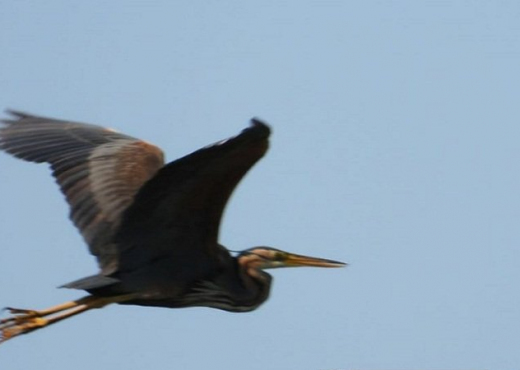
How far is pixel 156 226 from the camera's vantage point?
9398mm

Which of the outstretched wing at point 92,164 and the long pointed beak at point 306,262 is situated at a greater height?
the outstretched wing at point 92,164

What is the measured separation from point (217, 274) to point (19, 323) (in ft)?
4.24

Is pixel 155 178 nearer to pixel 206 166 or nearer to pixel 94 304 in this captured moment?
pixel 206 166

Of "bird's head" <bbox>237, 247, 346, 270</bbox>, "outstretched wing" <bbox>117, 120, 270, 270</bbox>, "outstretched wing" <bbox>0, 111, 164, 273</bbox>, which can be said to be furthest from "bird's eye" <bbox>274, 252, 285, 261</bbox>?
"outstretched wing" <bbox>0, 111, 164, 273</bbox>

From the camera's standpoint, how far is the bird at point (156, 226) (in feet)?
28.9

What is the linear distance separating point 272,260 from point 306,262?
36cm

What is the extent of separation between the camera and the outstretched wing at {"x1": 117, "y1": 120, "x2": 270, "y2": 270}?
8.50m

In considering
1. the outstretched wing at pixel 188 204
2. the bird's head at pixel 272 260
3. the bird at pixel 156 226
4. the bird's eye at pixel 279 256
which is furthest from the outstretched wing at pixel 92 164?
the bird's eye at pixel 279 256

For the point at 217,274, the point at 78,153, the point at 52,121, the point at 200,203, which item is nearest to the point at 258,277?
the point at 217,274

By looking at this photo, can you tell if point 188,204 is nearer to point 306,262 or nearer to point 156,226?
point 156,226

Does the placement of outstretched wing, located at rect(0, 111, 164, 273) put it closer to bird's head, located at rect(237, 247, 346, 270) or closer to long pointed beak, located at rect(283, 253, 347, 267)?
bird's head, located at rect(237, 247, 346, 270)

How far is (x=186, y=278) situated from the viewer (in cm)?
974

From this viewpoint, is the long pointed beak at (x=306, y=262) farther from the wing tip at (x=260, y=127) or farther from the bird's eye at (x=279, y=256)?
the wing tip at (x=260, y=127)

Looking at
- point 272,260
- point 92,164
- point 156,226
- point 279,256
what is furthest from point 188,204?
point 92,164
